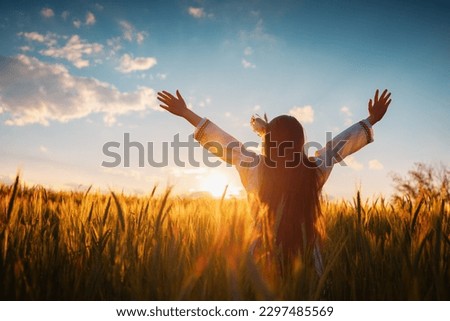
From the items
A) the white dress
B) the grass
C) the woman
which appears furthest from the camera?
the white dress

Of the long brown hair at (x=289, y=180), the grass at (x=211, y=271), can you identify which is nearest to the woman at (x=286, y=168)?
the long brown hair at (x=289, y=180)

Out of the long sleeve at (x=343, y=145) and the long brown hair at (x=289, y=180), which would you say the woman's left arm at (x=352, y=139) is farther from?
the long brown hair at (x=289, y=180)

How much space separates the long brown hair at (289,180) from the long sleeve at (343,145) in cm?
14

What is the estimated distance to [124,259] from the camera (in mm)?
1481

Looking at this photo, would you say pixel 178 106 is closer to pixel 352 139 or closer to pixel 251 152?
pixel 251 152

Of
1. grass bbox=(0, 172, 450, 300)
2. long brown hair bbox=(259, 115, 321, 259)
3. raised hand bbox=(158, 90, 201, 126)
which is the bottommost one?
grass bbox=(0, 172, 450, 300)

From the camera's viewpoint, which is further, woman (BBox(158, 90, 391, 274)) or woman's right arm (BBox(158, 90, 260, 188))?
woman's right arm (BBox(158, 90, 260, 188))

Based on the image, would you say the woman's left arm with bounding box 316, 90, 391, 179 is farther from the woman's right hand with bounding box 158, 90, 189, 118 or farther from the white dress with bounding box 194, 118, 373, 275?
the woman's right hand with bounding box 158, 90, 189, 118

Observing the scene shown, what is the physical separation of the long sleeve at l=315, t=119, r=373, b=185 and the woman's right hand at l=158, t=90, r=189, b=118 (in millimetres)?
1114

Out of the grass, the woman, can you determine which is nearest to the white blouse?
the woman

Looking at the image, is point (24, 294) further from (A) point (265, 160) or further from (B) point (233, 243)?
(A) point (265, 160)

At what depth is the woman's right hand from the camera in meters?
2.57

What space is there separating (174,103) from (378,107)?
1748 millimetres

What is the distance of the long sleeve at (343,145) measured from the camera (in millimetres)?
2283
